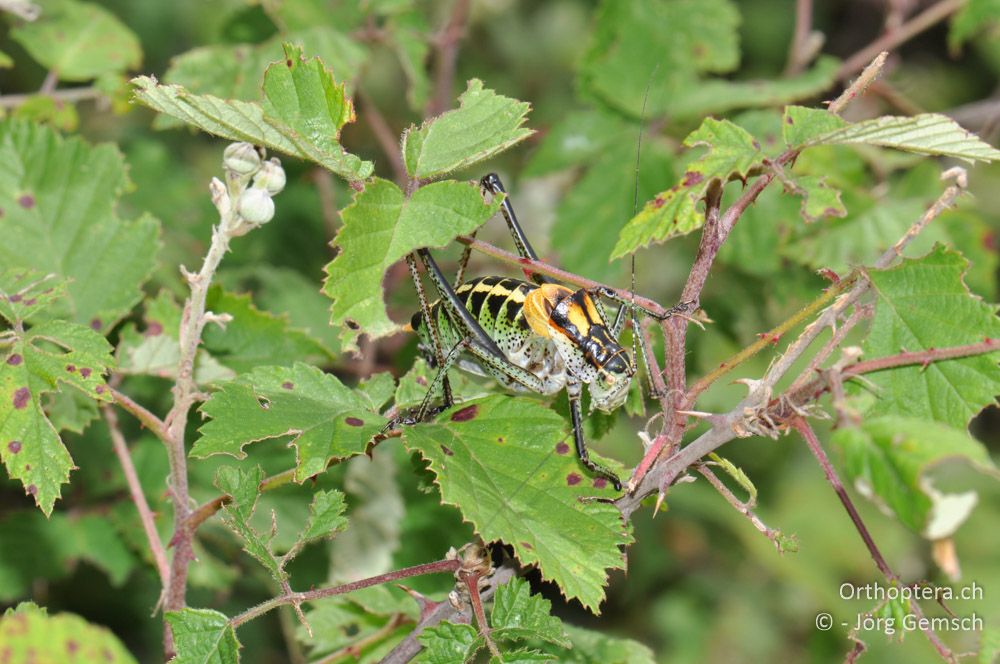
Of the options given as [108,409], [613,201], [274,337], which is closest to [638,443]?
[613,201]

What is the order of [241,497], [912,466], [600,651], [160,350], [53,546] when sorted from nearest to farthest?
[912,466], [241,497], [600,651], [160,350], [53,546]

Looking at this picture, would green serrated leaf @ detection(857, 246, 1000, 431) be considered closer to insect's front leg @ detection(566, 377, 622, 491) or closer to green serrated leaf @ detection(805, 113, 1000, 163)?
green serrated leaf @ detection(805, 113, 1000, 163)

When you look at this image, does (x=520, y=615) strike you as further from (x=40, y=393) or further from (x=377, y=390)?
(x=40, y=393)

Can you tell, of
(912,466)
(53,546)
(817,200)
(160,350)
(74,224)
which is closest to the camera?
(912,466)

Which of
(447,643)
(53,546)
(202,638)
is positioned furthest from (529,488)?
(53,546)

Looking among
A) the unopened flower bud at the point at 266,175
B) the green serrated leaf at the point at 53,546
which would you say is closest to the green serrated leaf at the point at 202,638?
the unopened flower bud at the point at 266,175

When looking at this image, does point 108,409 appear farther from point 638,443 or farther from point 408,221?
point 638,443

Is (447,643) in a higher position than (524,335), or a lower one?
lower
